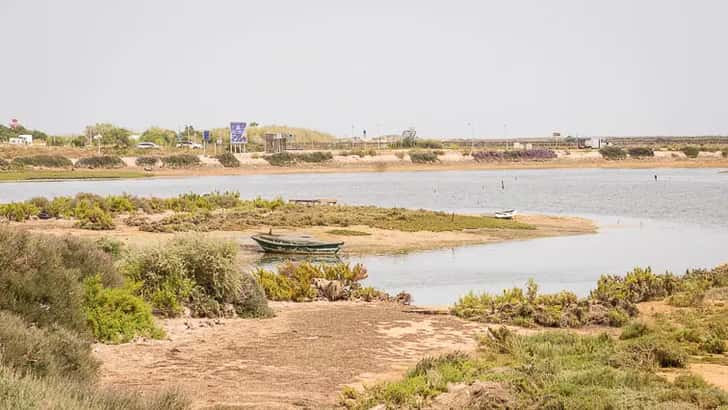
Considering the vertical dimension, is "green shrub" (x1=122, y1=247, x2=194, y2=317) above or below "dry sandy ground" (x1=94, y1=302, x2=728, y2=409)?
above

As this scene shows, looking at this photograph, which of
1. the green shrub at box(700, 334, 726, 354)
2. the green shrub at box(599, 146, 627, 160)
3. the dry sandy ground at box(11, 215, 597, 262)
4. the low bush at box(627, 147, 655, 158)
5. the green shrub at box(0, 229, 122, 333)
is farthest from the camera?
the green shrub at box(599, 146, 627, 160)

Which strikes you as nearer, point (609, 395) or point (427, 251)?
point (609, 395)

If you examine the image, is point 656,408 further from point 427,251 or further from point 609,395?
point 427,251

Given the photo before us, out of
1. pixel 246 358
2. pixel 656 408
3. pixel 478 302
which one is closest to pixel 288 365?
pixel 246 358

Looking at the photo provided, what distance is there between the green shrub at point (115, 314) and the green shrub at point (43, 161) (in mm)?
100042

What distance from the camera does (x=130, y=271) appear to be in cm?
1759

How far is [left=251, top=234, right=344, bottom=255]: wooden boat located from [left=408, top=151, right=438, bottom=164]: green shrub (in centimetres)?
10781

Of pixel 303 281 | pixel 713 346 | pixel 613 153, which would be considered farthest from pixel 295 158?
pixel 713 346

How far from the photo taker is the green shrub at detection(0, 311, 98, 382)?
361 inches

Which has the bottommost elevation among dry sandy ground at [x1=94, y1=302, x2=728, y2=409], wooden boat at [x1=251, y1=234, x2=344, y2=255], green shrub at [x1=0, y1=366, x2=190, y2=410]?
wooden boat at [x1=251, y1=234, x2=344, y2=255]

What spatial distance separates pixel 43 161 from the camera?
112 m

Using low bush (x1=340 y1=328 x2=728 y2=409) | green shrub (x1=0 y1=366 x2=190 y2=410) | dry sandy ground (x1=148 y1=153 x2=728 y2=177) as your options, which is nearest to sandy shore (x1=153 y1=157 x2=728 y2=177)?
dry sandy ground (x1=148 y1=153 x2=728 y2=177)

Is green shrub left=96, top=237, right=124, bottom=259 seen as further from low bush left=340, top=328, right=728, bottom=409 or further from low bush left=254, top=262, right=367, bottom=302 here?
low bush left=340, top=328, right=728, bottom=409

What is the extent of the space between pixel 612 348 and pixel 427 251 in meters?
22.9
